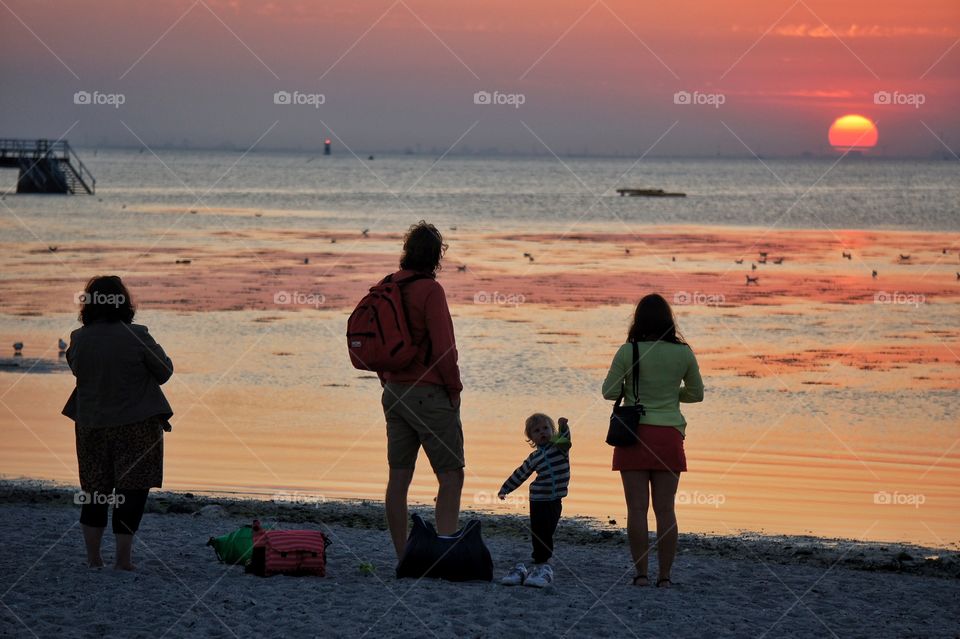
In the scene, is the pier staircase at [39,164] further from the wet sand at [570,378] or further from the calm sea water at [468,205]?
the wet sand at [570,378]

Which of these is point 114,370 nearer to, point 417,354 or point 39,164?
point 417,354

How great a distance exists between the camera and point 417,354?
6.55 metres

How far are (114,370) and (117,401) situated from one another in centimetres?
17

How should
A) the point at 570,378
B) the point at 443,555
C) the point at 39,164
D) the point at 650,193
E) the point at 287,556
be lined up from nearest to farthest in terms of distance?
the point at 443,555
the point at 287,556
the point at 570,378
the point at 39,164
the point at 650,193

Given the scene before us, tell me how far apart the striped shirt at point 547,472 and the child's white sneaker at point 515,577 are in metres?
0.45

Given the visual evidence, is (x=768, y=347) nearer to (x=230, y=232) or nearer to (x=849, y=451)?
(x=849, y=451)

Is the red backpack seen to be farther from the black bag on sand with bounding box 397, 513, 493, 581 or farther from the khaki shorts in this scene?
the black bag on sand with bounding box 397, 513, 493, 581

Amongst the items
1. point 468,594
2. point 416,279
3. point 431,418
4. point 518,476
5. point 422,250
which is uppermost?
point 422,250

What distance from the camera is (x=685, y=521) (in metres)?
10.1

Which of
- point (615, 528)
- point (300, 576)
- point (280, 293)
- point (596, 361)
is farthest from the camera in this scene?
point (280, 293)

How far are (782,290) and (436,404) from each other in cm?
2429

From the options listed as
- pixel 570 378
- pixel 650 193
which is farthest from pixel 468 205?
pixel 570 378

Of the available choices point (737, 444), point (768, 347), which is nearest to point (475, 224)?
point (768, 347)

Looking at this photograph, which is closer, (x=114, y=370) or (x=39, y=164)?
(x=114, y=370)
